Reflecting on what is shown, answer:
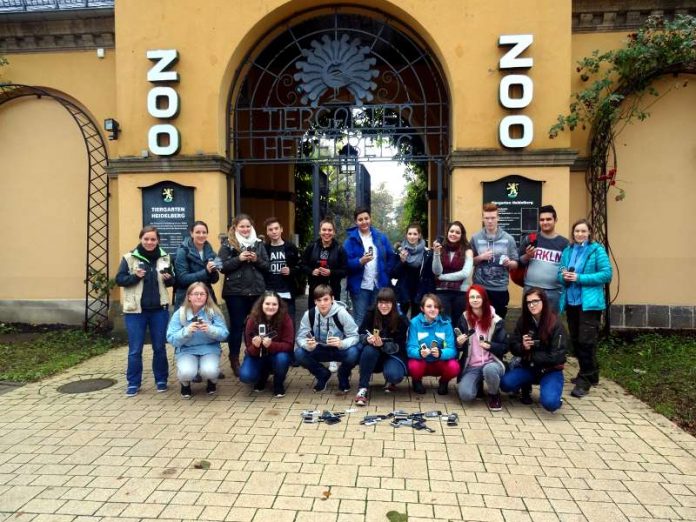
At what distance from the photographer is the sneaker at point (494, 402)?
4.98 m

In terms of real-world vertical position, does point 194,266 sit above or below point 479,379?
above

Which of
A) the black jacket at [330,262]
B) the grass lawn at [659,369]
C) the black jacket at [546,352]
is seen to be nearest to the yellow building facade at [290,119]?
the grass lawn at [659,369]

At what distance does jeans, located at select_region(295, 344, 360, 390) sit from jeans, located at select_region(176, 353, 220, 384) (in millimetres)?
883

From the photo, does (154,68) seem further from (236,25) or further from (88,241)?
(88,241)

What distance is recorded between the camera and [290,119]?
8.68m

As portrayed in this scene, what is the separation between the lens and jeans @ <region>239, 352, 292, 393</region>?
17.5 feet

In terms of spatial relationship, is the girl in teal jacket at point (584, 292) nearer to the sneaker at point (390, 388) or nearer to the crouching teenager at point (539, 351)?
the crouching teenager at point (539, 351)

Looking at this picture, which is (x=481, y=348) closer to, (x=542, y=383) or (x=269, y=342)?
(x=542, y=383)

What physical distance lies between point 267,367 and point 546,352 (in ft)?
9.22

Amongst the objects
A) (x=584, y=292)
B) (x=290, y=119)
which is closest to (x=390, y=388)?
(x=584, y=292)

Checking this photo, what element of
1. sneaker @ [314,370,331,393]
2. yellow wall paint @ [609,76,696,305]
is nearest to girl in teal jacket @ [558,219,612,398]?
sneaker @ [314,370,331,393]

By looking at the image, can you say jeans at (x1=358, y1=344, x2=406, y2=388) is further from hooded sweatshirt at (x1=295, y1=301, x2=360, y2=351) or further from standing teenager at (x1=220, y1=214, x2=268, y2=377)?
standing teenager at (x1=220, y1=214, x2=268, y2=377)

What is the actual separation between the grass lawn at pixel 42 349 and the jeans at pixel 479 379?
513 centimetres

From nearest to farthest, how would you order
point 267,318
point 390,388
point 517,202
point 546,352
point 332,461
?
point 332,461 < point 546,352 < point 267,318 < point 390,388 < point 517,202
